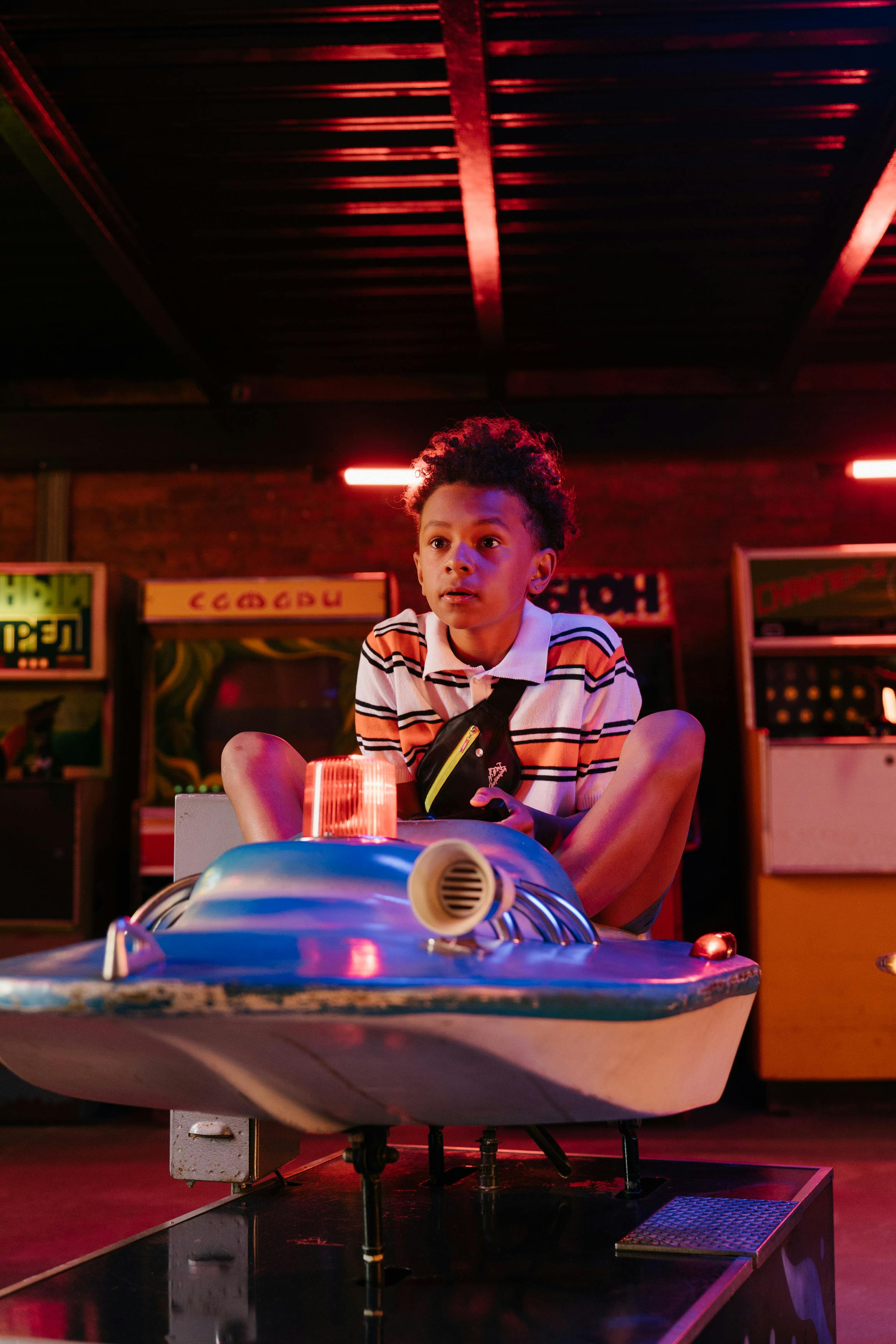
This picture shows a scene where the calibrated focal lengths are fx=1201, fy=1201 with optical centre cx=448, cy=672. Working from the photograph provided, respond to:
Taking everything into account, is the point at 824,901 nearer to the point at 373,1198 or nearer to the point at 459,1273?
the point at 459,1273

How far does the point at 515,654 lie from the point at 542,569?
143 mm

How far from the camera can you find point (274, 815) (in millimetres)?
1208

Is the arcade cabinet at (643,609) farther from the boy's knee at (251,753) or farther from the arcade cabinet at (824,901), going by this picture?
the boy's knee at (251,753)

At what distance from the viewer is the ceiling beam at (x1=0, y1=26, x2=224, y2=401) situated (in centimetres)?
298

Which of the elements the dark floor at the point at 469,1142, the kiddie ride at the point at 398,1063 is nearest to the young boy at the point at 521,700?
the kiddie ride at the point at 398,1063

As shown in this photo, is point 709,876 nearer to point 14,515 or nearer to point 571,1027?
point 14,515

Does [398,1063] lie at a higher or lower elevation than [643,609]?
lower

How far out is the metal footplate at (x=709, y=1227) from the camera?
3.65 feet

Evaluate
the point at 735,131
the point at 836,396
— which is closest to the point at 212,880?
the point at 735,131

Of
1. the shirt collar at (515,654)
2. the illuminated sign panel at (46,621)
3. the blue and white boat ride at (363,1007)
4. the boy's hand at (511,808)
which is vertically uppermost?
the illuminated sign panel at (46,621)

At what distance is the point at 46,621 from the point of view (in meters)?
4.17

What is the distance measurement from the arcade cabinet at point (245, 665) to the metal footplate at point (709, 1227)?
114 inches

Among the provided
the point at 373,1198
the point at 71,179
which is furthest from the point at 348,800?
the point at 71,179

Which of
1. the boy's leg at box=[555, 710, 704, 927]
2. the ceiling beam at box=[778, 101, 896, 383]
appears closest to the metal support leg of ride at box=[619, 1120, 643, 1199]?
the boy's leg at box=[555, 710, 704, 927]
